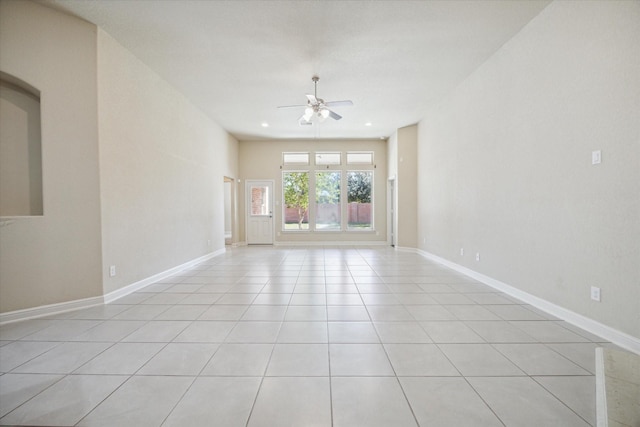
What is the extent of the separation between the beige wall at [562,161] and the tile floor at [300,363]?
496mm

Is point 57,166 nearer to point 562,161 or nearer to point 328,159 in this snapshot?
point 562,161

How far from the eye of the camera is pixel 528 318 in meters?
2.78

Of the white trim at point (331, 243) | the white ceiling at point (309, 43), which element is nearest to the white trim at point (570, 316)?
the white ceiling at point (309, 43)

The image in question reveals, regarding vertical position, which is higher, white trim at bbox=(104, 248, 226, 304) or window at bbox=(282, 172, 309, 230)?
window at bbox=(282, 172, 309, 230)

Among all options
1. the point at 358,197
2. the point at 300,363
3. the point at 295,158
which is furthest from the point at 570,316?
the point at 295,158

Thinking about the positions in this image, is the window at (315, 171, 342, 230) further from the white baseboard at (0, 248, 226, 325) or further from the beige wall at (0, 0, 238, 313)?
the white baseboard at (0, 248, 226, 325)

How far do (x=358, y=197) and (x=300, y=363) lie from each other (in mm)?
6953

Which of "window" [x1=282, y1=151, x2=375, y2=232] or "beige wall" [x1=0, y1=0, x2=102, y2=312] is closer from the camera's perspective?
"beige wall" [x1=0, y1=0, x2=102, y2=312]

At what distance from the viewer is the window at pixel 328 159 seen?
8.59m

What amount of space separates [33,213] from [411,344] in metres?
4.07

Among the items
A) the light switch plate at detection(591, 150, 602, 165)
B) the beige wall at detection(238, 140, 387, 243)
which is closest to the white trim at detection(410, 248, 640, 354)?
the light switch plate at detection(591, 150, 602, 165)

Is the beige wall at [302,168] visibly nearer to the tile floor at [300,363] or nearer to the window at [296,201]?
the window at [296,201]

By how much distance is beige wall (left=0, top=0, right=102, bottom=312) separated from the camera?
2754mm

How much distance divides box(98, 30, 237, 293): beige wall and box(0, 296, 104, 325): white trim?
209mm
